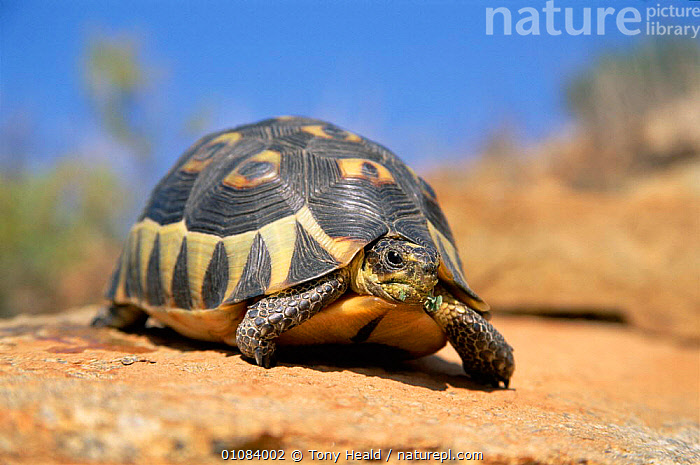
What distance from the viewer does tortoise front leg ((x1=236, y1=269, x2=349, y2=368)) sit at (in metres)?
3.10

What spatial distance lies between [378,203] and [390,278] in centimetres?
59

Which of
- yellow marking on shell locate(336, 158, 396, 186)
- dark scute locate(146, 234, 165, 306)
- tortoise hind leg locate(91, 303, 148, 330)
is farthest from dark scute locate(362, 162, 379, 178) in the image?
tortoise hind leg locate(91, 303, 148, 330)

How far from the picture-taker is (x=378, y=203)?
3.48m

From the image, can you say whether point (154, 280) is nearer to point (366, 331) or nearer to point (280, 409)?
point (366, 331)

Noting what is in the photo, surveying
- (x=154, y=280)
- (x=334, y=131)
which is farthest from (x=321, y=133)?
(x=154, y=280)

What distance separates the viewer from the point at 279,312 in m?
3.10

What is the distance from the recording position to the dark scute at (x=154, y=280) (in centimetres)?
397

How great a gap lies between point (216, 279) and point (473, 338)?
5.59 feet

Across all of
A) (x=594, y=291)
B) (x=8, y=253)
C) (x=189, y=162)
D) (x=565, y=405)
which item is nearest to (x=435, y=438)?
(x=565, y=405)

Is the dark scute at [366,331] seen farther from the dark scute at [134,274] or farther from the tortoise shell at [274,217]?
the dark scute at [134,274]

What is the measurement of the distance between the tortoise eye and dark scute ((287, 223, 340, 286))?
29cm

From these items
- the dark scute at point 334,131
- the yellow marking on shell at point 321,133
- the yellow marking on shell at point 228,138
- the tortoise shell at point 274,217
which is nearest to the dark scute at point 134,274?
the tortoise shell at point 274,217

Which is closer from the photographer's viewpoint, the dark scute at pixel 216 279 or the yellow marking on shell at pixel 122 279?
the dark scute at pixel 216 279

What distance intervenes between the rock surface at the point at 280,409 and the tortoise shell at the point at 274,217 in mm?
507
